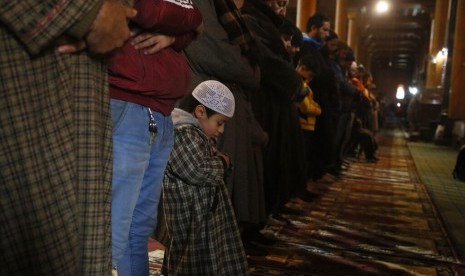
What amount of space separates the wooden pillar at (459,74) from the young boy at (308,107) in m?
10.5

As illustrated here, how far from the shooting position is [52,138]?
1154mm

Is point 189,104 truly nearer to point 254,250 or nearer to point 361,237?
point 254,250

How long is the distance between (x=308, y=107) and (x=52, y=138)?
429cm

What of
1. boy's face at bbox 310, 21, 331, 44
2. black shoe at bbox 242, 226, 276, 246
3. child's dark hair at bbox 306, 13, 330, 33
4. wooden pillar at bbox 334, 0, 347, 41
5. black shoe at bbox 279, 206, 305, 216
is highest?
wooden pillar at bbox 334, 0, 347, 41

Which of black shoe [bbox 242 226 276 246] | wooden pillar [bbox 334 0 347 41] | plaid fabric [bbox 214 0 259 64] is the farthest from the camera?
wooden pillar [bbox 334 0 347 41]

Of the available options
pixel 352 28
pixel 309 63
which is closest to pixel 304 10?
pixel 309 63

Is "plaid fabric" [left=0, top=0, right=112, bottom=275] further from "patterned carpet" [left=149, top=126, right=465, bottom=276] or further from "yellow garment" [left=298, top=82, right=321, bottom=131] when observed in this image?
"yellow garment" [left=298, top=82, right=321, bottom=131]

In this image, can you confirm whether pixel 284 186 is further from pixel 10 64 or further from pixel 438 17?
pixel 438 17

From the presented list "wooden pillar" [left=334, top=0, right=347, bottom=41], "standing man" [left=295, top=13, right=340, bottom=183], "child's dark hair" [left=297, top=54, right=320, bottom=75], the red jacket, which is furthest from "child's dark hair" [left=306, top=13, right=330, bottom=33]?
"wooden pillar" [left=334, top=0, right=347, bottom=41]

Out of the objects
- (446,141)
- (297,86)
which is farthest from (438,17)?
(297,86)

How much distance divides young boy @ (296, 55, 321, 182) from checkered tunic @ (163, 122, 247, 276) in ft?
8.79

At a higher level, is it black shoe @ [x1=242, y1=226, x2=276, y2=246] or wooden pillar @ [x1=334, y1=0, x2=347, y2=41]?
wooden pillar @ [x1=334, y1=0, x2=347, y2=41]

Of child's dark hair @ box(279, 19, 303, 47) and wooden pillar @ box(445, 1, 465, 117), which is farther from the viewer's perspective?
wooden pillar @ box(445, 1, 465, 117)

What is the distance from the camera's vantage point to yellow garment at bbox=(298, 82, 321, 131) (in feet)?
17.1
